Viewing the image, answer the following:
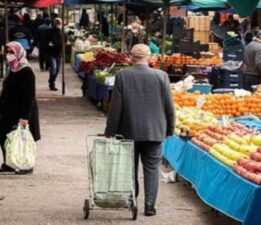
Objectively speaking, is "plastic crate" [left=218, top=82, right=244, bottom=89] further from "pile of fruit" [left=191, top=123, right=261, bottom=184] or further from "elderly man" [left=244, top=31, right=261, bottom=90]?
"pile of fruit" [left=191, top=123, right=261, bottom=184]

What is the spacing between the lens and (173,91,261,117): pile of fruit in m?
13.4

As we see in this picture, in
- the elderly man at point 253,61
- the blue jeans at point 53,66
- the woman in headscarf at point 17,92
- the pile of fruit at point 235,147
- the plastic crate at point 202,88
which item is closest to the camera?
the pile of fruit at point 235,147

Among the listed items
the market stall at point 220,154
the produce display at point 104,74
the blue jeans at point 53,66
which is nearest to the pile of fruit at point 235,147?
the market stall at point 220,154

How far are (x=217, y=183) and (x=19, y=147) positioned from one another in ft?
10.2

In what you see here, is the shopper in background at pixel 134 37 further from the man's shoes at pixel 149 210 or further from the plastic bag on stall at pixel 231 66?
the man's shoes at pixel 149 210

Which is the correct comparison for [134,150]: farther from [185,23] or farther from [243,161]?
[185,23]

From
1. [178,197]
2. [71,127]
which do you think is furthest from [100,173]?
[71,127]

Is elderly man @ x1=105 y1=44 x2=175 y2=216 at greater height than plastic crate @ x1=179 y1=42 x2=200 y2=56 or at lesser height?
greater

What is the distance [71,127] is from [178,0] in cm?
472

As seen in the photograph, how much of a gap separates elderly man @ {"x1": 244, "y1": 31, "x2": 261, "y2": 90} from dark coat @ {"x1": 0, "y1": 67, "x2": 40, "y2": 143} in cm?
640

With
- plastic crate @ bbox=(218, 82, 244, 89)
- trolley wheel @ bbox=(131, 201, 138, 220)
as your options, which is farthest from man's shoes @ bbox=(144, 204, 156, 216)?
plastic crate @ bbox=(218, 82, 244, 89)

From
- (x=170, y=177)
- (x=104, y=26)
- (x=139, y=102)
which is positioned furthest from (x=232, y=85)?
(x=104, y=26)

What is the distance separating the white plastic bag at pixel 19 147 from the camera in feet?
34.3

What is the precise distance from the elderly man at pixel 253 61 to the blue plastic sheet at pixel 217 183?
5.39 metres
